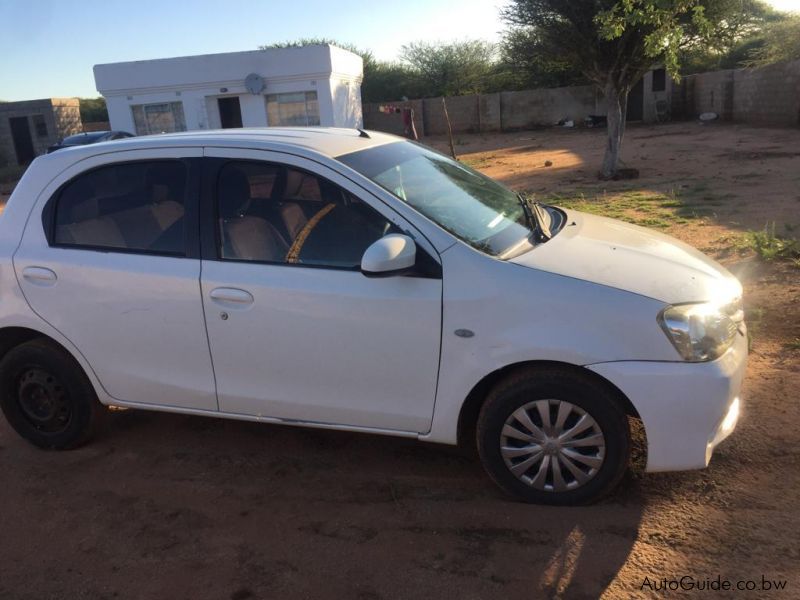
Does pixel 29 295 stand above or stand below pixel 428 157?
below

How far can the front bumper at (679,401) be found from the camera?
115 inches

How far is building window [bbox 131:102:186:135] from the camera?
94.0 feet

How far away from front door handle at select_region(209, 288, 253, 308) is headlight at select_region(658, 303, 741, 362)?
1996mm

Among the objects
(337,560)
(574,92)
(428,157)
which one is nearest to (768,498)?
(337,560)

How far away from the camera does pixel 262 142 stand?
363cm

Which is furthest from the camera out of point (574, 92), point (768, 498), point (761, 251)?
point (574, 92)

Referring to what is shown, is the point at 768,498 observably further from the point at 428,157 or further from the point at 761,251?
the point at 761,251

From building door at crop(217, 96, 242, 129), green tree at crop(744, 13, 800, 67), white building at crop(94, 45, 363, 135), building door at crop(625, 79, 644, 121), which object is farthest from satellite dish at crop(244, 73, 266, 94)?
building door at crop(625, 79, 644, 121)

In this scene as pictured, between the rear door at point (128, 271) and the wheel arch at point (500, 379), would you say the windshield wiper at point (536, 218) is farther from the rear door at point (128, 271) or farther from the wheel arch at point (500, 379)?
the rear door at point (128, 271)

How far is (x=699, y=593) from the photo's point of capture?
2648 millimetres

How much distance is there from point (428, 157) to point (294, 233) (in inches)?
46.0

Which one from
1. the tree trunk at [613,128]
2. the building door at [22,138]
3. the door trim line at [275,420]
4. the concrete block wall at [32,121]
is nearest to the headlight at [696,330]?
the door trim line at [275,420]

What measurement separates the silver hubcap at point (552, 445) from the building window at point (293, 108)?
2604 cm

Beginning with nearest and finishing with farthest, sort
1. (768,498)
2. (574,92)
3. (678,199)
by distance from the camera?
(768,498) → (678,199) → (574,92)
